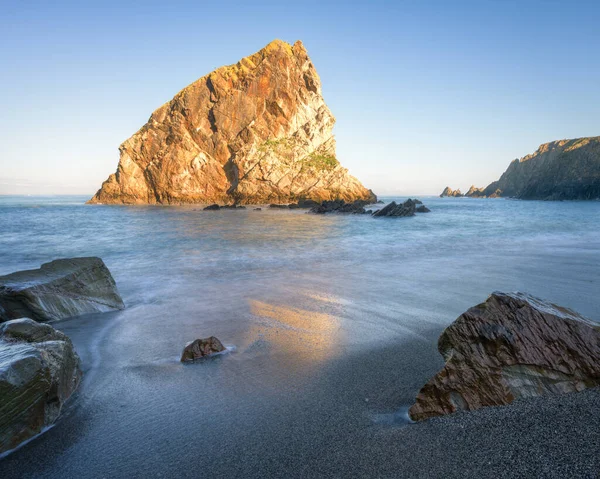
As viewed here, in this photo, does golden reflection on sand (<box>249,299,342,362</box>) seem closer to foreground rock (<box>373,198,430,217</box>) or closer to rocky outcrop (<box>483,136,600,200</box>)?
foreground rock (<box>373,198,430,217</box>)

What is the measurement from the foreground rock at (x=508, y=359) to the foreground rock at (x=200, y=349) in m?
2.77

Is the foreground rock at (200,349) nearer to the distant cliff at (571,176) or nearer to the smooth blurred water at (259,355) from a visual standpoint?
the smooth blurred water at (259,355)

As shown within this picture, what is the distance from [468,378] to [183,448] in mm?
2545

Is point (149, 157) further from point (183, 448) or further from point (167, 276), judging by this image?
point (183, 448)

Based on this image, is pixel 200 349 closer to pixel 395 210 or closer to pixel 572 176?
pixel 395 210

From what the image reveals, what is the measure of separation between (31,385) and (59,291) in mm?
4042

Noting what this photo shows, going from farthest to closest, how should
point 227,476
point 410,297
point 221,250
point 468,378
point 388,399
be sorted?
point 221,250
point 410,297
point 388,399
point 468,378
point 227,476

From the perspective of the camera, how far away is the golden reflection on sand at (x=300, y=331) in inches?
195

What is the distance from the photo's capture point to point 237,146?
249 feet

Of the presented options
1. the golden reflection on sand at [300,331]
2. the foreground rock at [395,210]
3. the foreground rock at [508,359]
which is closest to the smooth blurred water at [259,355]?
the golden reflection on sand at [300,331]

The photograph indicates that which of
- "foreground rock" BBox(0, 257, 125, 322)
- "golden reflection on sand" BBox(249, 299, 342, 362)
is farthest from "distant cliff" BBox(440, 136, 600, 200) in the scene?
"foreground rock" BBox(0, 257, 125, 322)

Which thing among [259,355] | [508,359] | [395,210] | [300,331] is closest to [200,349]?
[259,355]

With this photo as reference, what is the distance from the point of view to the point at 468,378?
3.14 meters

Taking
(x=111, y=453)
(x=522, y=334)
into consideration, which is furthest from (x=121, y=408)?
(x=522, y=334)
